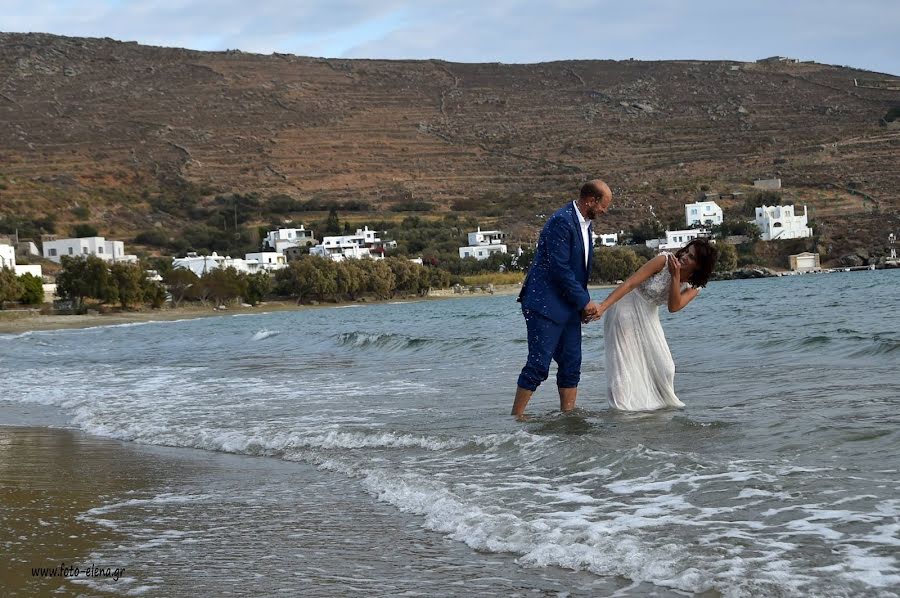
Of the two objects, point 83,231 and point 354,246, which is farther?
point 354,246

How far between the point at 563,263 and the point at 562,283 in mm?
141

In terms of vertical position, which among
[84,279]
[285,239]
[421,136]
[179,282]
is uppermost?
[421,136]

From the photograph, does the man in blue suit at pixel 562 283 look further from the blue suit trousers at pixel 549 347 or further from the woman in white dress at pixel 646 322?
the woman in white dress at pixel 646 322

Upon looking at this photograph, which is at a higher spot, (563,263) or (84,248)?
(84,248)

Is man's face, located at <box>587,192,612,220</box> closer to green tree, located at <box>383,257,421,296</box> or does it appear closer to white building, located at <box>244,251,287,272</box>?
green tree, located at <box>383,257,421,296</box>

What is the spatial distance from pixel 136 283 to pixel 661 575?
222 feet

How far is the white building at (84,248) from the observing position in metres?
85.7

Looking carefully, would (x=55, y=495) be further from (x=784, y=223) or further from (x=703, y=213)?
(x=703, y=213)

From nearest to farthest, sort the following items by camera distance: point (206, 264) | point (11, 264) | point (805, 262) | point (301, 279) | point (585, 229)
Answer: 1. point (585, 229)
2. point (11, 264)
3. point (301, 279)
4. point (206, 264)
5. point (805, 262)

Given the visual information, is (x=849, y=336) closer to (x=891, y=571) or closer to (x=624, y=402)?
(x=624, y=402)

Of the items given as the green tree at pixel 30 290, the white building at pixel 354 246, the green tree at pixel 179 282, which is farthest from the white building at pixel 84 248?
the green tree at pixel 30 290

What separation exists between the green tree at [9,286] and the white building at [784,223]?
2581 inches
